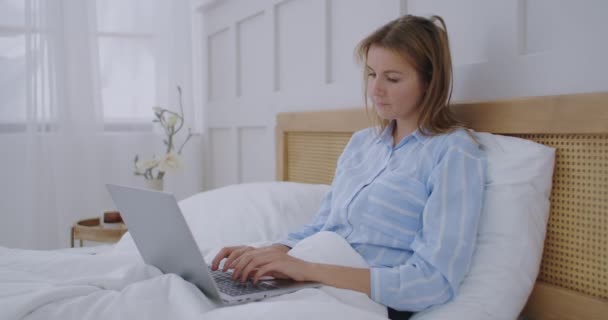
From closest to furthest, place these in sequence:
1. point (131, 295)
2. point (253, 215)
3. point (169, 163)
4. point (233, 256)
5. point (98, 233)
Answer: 1. point (131, 295)
2. point (233, 256)
3. point (253, 215)
4. point (98, 233)
5. point (169, 163)

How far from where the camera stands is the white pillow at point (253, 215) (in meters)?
1.54

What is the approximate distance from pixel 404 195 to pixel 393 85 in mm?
248

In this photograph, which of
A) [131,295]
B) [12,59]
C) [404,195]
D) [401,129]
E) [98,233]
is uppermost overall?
[12,59]

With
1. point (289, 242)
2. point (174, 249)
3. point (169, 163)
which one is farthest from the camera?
point (169, 163)

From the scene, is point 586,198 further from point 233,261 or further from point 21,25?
point 21,25

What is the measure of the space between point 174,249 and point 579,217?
2.41ft

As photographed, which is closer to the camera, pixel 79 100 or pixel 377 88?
pixel 377 88

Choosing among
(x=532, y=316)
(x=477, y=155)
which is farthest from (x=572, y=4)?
(x=532, y=316)

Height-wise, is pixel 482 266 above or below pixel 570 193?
below

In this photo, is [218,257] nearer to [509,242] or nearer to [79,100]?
[509,242]

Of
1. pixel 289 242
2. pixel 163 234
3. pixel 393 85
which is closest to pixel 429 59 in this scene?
pixel 393 85

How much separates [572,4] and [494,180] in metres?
0.35

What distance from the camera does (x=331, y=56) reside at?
1.85m

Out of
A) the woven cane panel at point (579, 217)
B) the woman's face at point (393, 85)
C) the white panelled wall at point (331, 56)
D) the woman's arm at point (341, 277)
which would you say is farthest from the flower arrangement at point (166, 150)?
the woven cane panel at point (579, 217)
